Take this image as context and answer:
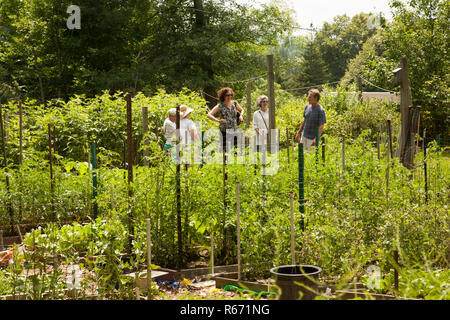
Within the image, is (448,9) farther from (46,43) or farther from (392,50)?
(46,43)

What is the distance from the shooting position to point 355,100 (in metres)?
17.0

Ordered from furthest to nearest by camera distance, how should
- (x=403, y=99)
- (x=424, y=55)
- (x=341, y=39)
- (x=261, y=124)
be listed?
1. (x=341, y=39)
2. (x=424, y=55)
3. (x=261, y=124)
4. (x=403, y=99)

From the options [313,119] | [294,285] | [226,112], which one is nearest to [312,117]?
[313,119]

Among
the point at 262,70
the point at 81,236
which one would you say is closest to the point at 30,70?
the point at 262,70

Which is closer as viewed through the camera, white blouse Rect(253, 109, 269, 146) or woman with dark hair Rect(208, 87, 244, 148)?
woman with dark hair Rect(208, 87, 244, 148)

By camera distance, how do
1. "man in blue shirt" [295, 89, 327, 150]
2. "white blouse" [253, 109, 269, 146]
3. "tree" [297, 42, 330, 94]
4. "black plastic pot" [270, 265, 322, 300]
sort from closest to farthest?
"black plastic pot" [270, 265, 322, 300] < "man in blue shirt" [295, 89, 327, 150] < "white blouse" [253, 109, 269, 146] < "tree" [297, 42, 330, 94]

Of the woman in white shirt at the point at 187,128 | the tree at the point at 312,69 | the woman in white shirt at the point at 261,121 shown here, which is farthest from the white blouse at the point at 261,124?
the tree at the point at 312,69

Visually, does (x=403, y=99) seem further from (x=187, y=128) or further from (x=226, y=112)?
(x=187, y=128)

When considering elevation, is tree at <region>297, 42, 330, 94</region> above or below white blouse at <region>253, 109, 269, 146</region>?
above

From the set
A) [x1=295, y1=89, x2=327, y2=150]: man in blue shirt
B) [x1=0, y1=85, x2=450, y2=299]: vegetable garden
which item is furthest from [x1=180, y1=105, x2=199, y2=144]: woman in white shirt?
[x1=295, y1=89, x2=327, y2=150]: man in blue shirt

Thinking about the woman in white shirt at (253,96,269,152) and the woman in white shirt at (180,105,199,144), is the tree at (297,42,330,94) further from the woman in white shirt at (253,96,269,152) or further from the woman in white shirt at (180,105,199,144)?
the woman in white shirt at (180,105,199,144)

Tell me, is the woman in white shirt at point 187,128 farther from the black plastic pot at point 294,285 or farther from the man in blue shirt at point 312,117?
the black plastic pot at point 294,285

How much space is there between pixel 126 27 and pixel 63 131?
13747 millimetres

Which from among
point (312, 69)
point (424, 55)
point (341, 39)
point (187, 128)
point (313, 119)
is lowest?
point (187, 128)
